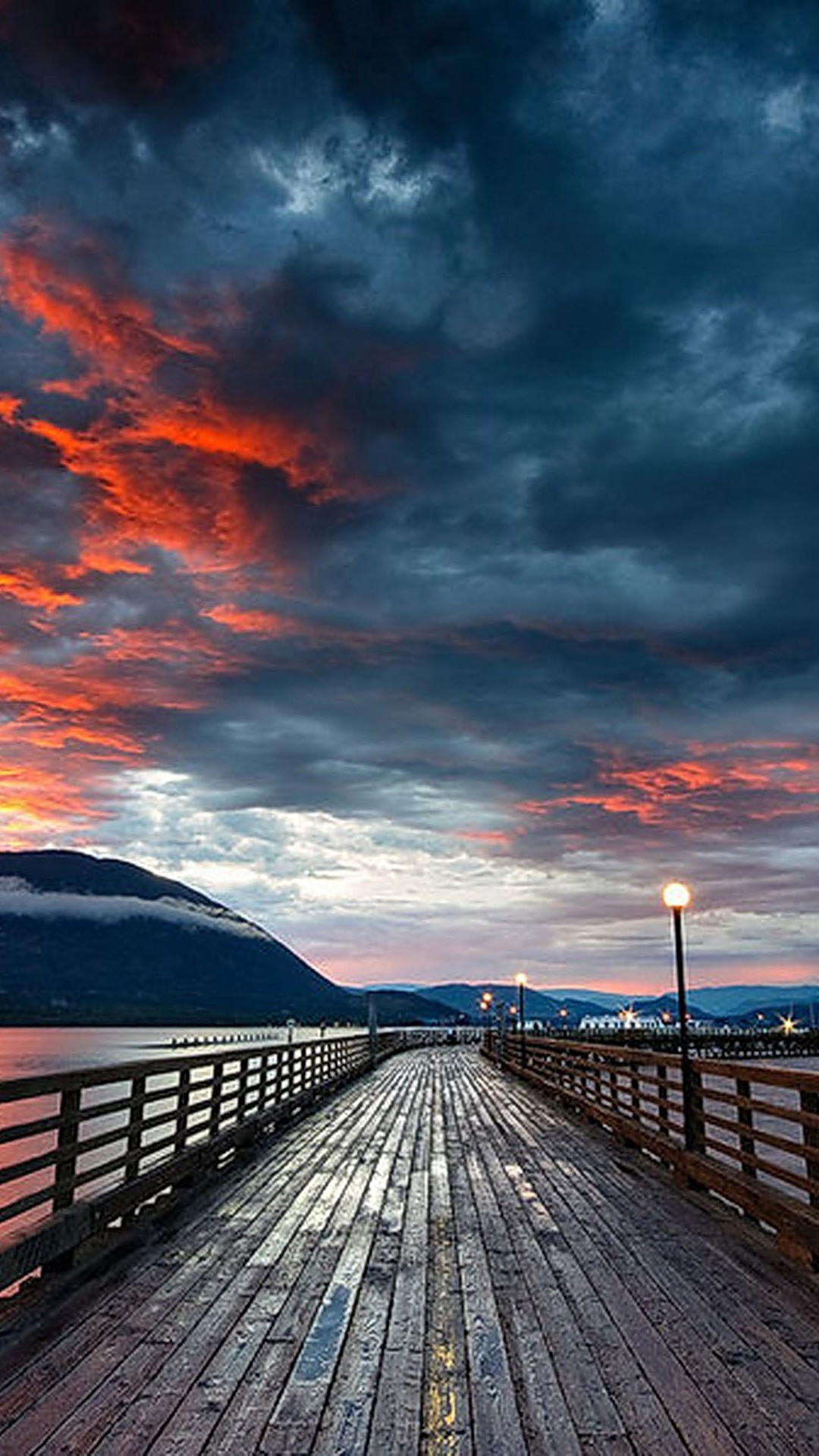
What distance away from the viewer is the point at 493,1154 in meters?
13.1

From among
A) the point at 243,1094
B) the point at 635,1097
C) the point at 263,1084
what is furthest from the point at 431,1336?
the point at 263,1084

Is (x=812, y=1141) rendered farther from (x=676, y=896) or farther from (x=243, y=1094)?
(x=243, y=1094)

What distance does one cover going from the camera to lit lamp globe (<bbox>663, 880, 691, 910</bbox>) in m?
12.1

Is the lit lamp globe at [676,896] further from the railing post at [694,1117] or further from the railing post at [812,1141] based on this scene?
the railing post at [812,1141]

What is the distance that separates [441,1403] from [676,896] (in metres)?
8.20

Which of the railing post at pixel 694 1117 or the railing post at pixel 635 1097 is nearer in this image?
the railing post at pixel 694 1117

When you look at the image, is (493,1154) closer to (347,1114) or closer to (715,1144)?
(715,1144)

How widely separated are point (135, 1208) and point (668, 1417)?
549 cm

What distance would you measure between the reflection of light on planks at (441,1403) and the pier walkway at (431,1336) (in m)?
0.01

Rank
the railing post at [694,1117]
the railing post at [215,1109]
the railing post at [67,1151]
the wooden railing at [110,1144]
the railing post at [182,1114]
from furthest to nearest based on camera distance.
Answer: the railing post at [215,1109]
the railing post at [694,1117]
the railing post at [182,1114]
the railing post at [67,1151]
the wooden railing at [110,1144]

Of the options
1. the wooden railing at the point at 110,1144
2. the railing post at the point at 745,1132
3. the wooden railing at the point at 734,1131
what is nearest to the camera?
the wooden railing at the point at 110,1144

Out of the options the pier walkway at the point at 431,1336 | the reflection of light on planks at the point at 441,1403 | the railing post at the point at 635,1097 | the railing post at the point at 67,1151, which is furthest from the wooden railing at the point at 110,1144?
the railing post at the point at 635,1097

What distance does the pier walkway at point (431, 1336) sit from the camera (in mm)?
4395

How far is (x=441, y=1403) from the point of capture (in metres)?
4.68
